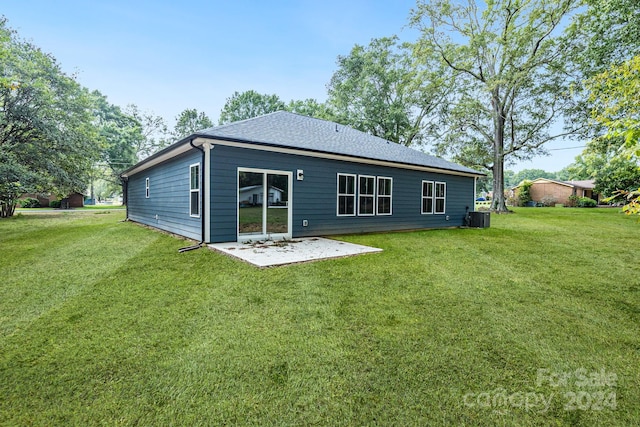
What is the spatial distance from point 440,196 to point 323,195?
18.3 feet

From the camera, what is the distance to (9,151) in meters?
12.9

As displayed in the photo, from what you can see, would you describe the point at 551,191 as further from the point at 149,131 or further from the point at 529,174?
the point at 529,174

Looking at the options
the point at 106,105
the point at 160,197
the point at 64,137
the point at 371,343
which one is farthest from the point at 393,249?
the point at 106,105

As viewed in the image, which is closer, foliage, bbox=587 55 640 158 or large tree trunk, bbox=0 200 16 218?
foliage, bbox=587 55 640 158

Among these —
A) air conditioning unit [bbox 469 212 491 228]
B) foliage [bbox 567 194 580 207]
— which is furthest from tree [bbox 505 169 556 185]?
air conditioning unit [bbox 469 212 491 228]

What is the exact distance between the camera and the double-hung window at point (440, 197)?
10.8 metres

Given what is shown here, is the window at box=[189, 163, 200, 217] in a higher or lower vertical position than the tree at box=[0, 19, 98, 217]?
lower

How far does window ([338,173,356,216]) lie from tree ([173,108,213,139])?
31.1 metres

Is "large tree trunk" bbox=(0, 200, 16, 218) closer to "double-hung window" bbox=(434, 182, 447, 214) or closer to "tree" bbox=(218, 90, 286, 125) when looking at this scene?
"tree" bbox=(218, 90, 286, 125)

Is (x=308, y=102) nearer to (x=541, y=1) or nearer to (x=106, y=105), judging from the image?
(x=541, y=1)

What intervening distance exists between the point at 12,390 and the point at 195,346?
3.23ft

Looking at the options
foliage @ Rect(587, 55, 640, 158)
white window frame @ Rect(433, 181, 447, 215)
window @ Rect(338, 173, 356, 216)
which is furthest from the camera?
white window frame @ Rect(433, 181, 447, 215)

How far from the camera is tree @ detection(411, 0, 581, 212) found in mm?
15852

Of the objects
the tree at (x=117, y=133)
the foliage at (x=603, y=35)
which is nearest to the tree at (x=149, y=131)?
the tree at (x=117, y=133)
